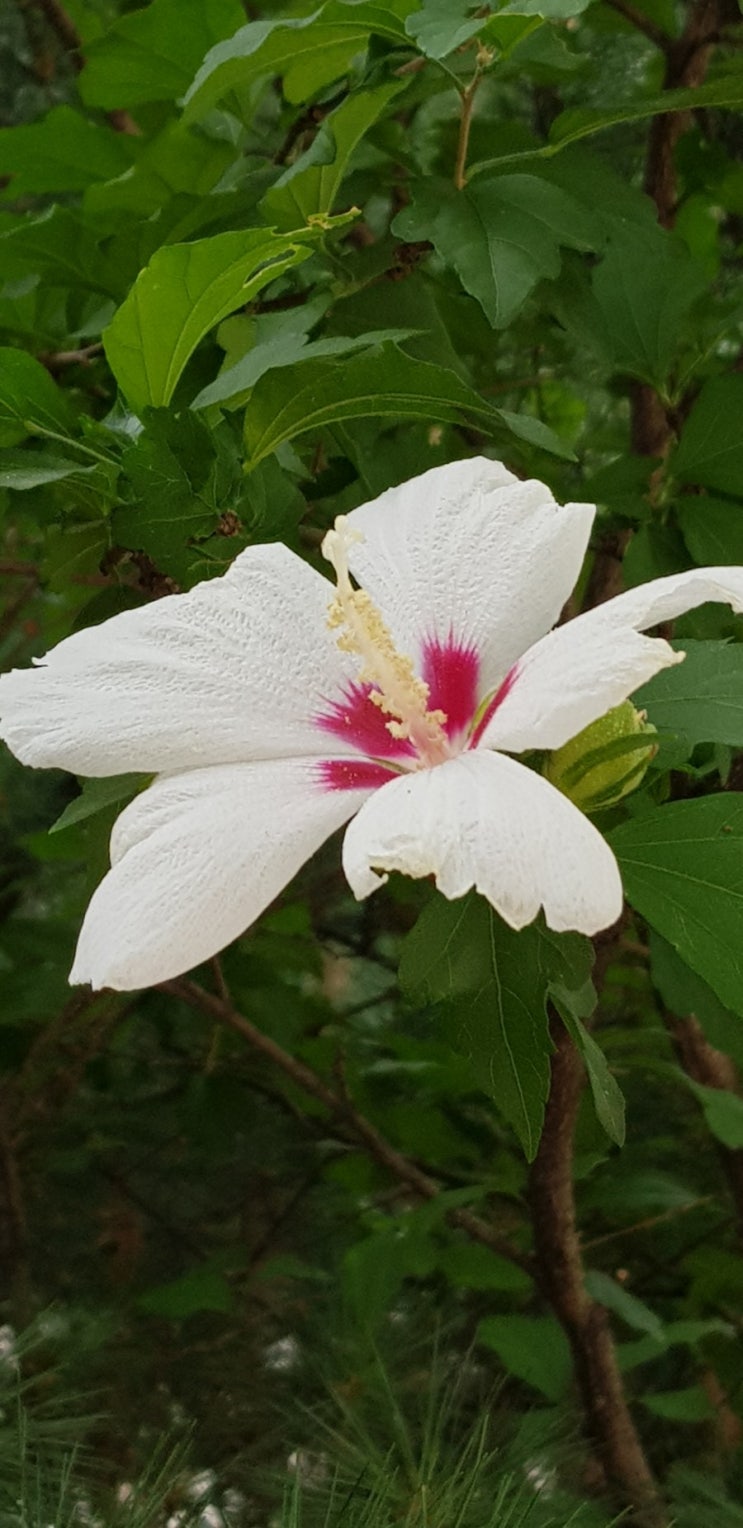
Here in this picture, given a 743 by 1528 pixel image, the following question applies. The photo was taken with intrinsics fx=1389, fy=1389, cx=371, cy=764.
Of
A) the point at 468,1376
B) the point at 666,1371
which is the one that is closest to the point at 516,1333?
the point at 468,1376

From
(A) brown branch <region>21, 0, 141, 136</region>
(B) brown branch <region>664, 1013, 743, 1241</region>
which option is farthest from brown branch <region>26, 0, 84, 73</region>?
(B) brown branch <region>664, 1013, 743, 1241</region>

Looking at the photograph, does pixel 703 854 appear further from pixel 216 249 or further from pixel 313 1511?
pixel 313 1511

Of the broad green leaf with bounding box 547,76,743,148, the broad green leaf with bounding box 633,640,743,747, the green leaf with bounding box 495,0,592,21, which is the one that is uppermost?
the green leaf with bounding box 495,0,592,21

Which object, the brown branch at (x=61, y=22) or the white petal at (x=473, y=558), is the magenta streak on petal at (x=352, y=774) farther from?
the brown branch at (x=61, y=22)

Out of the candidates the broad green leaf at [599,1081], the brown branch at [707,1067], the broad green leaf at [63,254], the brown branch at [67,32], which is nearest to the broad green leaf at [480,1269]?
the brown branch at [707,1067]

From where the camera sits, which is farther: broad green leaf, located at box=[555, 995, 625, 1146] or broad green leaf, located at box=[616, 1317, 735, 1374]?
broad green leaf, located at box=[616, 1317, 735, 1374]

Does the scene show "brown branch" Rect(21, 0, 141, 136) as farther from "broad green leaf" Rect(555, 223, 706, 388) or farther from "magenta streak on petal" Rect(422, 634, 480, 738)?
"magenta streak on petal" Rect(422, 634, 480, 738)

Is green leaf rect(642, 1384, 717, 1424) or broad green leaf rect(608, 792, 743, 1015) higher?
broad green leaf rect(608, 792, 743, 1015)

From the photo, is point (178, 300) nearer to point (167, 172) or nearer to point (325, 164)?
point (325, 164)
